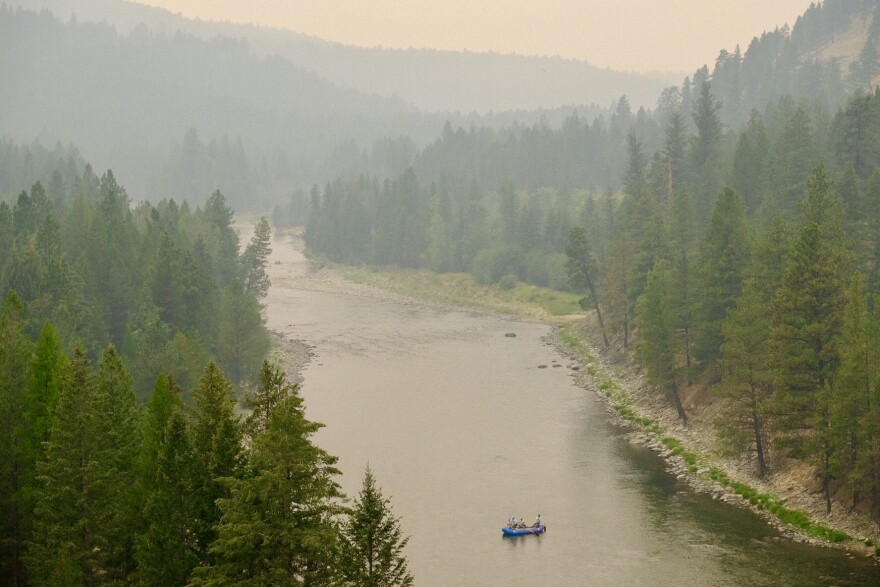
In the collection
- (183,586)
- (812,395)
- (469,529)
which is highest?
(812,395)

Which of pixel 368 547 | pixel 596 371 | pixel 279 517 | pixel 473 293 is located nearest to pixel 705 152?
pixel 596 371

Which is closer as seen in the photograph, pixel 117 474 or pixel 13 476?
pixel 117 474

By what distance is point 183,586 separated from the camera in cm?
3675

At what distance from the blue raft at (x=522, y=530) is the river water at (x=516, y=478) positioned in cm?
44

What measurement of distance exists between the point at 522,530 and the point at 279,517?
94.3 feet

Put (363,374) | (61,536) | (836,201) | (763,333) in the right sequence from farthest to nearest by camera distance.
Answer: (363,374), (836,201), (763,333), (61,536)

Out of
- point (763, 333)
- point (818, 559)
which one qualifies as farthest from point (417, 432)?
point (818, 559)

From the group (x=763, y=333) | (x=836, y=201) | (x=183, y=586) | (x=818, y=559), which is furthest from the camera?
(x=836, y=201)

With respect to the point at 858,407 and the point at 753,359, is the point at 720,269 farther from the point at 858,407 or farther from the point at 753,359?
the point at 858,407

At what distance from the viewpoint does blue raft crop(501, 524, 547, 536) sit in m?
58.5

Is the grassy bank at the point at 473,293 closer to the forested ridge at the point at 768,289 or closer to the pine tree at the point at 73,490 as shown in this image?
the forested ridge at the point at 768,289

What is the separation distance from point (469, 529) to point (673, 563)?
13181 millimetres

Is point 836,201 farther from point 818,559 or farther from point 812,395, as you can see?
point 818,559

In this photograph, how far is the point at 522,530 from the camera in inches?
2309
